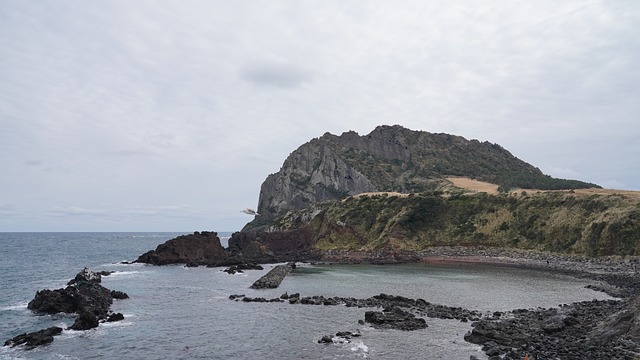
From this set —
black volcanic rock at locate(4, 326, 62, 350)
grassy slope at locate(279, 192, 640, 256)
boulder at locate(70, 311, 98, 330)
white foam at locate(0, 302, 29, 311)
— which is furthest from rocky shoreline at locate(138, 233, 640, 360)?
white foam at locate(0, 302, 29, 311)

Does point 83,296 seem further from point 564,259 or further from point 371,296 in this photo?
point 564,259

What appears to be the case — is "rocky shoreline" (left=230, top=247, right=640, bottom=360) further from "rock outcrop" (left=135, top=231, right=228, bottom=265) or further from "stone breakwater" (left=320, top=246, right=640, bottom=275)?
"rock outcrop" (left=135, top=231, right=228, bottom=265)

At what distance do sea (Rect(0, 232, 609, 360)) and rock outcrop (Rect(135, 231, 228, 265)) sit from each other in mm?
19965

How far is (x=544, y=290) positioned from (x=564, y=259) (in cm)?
3063

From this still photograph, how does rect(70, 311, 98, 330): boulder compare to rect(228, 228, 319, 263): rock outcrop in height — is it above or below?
below

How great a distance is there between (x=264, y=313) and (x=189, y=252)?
68984 millimetres

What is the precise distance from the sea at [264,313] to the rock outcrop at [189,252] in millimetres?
19965

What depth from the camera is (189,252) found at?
110500mm

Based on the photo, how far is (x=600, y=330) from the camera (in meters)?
34.1

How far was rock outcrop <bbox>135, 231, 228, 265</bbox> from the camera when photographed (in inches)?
4195

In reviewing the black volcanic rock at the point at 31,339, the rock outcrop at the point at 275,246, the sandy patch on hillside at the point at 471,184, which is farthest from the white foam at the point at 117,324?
the sandy patch on hillside at the point at 471,184

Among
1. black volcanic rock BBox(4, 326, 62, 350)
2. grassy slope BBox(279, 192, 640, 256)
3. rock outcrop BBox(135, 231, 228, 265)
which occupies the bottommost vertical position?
black volcanic rock BBox(4, 326, 62, 350)

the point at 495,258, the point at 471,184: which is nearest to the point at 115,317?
the point at 495,258

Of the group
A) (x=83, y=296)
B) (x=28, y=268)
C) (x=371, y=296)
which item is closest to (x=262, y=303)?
(x=371, y=296)
